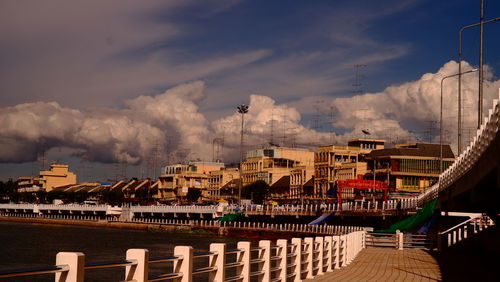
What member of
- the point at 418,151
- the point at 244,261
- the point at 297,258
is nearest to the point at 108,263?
the point at 244,261

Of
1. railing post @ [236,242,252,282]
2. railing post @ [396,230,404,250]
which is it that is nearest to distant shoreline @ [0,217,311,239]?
railing post @ [396,230,404,250]

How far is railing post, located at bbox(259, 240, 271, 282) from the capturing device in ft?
56.5

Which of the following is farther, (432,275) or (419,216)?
(419,216)

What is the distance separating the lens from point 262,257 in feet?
57.3

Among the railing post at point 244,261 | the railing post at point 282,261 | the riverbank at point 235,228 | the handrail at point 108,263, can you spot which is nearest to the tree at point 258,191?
the riverbank at point 235,228

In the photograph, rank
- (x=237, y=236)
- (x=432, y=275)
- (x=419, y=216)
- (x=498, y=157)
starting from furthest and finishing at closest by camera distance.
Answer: (x=237, y=236), (x=419, y=216), (x=432, y=275), (x=498, y=157)

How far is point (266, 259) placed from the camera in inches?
683

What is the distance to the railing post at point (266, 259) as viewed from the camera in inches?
679

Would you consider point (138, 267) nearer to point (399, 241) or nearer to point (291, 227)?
point (399, 241)

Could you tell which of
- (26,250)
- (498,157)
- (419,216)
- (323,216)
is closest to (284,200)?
(323,216)

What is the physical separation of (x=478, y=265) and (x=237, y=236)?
91.1 metres

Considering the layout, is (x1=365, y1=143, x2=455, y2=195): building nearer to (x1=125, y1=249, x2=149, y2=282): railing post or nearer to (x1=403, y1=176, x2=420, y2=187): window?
(x1=403, y1=176, x2=420, y2=187): window

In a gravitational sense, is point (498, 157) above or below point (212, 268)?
above

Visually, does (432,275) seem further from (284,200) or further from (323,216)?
(284,200)
